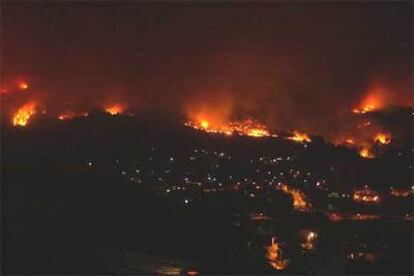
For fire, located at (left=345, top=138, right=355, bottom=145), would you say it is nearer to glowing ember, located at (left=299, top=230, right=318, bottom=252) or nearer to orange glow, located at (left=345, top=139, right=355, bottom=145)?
orange glow, located at (left=345, top=139, right=355, bottom=145)

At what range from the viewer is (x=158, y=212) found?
15.4 meters

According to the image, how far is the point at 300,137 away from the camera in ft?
123

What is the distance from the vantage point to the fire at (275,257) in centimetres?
1362

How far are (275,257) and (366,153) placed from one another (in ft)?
75.0

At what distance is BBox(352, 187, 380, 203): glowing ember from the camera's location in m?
29.0

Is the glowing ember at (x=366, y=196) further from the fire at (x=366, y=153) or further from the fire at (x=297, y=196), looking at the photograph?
the fire at (x=366, y=153)

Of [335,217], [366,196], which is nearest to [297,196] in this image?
[366,196]

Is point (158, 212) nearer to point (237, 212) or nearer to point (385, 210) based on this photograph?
point (237, 212)

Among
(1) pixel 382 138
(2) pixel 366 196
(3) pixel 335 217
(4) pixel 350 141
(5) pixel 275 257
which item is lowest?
(5) pixel 275 257

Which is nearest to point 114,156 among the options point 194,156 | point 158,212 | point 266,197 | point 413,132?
point 194,156

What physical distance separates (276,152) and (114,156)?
8.99m

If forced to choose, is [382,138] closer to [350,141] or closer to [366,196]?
[350,141]

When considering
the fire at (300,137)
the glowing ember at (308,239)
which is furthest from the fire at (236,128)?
the glowing ember at (308,239)

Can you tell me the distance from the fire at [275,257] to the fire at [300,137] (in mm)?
19868
